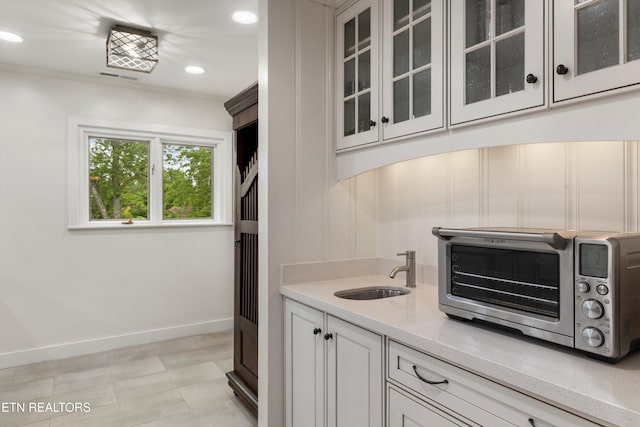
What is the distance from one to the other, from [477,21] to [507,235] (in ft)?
2.61

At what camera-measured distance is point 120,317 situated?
379 centimetres

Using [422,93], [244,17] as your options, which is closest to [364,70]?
[422,93]

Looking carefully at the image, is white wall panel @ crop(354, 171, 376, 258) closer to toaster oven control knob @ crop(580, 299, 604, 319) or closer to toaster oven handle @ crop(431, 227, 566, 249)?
toaster oven handle @ crop(431, 227, 566, 249)

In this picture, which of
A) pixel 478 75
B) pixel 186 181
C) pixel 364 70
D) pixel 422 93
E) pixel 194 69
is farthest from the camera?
pixel 186 181

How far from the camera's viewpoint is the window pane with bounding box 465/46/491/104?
1.40m

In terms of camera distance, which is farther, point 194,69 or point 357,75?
point 194,69

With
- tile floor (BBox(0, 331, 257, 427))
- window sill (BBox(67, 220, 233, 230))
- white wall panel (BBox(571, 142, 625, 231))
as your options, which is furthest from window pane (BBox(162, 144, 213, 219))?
white wall panel (BBox(571, 142, 625, 231))

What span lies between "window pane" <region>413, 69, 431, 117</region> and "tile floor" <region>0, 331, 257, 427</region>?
208 cm

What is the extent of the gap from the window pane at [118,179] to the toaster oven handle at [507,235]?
11.1 ft

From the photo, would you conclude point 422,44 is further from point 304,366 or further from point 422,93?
point 304,366

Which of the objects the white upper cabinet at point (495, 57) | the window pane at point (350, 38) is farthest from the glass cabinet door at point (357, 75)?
the white upper cabinet at point (495, 57)

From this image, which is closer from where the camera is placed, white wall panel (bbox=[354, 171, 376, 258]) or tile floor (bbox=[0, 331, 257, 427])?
white wall panel (bbox=[354, 171, 376, 258])

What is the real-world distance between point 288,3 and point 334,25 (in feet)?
0.94

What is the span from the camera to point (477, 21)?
4.73 feet
